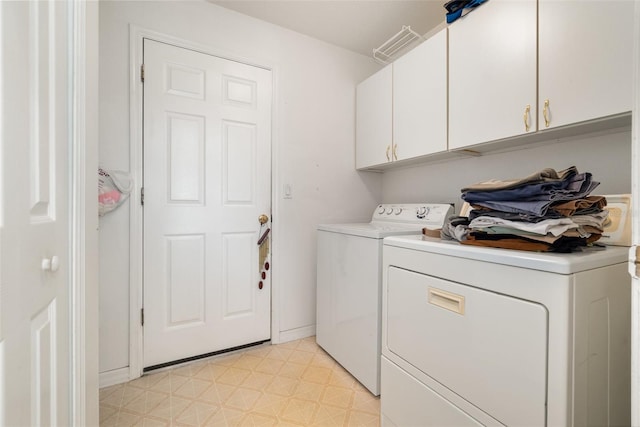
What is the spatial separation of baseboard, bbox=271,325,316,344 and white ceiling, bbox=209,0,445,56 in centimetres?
236

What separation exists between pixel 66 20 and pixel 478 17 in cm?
174

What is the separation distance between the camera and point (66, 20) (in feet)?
2.71

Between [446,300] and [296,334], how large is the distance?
1.49 m

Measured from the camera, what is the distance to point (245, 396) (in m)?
1.52

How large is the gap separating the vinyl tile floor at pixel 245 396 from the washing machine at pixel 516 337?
45 cm

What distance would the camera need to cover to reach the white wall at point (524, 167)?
4.00 feet

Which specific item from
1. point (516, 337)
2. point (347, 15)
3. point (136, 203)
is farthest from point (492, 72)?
point (136, 203)

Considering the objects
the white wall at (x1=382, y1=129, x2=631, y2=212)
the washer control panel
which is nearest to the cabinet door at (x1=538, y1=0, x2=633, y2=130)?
the white wall at (x1=382, y1=129, x2=631, y2=212)

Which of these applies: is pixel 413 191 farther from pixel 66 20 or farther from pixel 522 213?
pixel 66 20

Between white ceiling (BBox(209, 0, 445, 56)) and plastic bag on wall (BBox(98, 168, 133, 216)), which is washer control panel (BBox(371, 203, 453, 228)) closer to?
white ceiling (BBox(209, 0, 445, 56))

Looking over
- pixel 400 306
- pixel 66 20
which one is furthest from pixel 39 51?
pixel 400 306

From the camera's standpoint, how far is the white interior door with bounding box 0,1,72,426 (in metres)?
0.53

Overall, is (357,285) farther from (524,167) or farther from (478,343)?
(524,167)

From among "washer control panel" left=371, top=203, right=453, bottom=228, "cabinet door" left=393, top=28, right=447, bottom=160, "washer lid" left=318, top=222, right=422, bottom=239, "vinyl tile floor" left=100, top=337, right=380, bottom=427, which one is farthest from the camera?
"washer control panel" left=371, top=203, right=453, bottom=228
